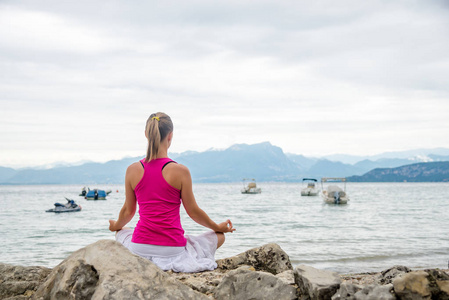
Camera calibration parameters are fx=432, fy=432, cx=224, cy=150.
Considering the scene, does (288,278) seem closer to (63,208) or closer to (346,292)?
(346,292)

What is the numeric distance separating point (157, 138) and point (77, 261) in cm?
123

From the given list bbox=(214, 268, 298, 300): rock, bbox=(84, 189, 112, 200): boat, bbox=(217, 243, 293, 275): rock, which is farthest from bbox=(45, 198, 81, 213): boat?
bbox=(214, 268, 298, 300): rock

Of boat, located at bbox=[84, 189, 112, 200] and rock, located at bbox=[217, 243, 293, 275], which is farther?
boat, located at bbox=[84, 189, 112, 200]

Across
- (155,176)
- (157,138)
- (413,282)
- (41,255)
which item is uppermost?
(157,138)

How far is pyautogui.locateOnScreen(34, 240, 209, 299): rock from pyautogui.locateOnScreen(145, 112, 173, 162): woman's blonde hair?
0.89 m

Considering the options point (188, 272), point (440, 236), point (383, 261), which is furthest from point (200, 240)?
point (440, 236)

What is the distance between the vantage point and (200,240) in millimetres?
4418

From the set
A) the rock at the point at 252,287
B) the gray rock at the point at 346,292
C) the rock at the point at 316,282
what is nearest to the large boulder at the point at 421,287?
the gray rock at the point at 346,292

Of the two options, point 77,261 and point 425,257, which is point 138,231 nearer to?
point 77,261

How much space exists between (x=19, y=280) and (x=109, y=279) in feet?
5.87

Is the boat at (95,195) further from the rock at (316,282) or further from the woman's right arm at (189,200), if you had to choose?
the rock at (316,282)

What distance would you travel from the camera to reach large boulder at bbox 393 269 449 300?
3066mm

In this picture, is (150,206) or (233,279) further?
(150,206)

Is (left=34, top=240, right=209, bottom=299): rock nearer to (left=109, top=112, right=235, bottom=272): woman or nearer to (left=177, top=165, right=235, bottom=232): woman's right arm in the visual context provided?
(left=109, top=112, right=235, bottom=272): woman
